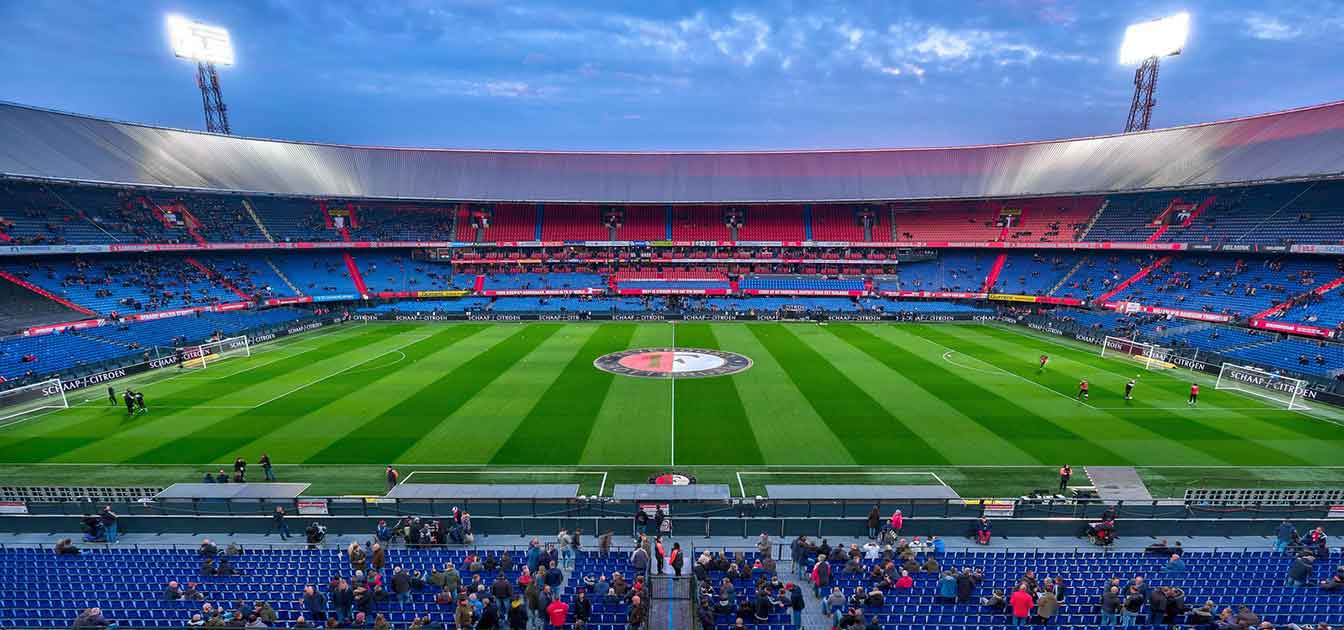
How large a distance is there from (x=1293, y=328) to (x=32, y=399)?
7989cm

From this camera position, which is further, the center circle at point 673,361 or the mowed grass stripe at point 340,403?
the center circle at point 673,361

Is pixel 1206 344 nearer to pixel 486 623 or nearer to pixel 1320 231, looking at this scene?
pixel 1320 231

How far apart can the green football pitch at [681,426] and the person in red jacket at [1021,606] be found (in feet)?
34.2

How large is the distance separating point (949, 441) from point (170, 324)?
56.5m

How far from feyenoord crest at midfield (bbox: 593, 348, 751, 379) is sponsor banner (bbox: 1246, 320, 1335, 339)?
37.9 metres

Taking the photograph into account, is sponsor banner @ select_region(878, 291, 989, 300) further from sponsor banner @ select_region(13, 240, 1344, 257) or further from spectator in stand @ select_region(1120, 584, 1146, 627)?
spectator in stand @ select_region(1120, 584, 1146, 627)

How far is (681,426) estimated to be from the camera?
27.8 meters

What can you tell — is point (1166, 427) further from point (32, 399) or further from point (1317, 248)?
point (32, 399)

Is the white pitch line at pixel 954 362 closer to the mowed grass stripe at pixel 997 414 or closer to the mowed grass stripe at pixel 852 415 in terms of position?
the mowed grass stripe at pixel 997 414

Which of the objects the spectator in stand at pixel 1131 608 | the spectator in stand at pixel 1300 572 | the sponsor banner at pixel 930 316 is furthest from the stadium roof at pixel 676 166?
the spectator in stand at pixel 1131 608


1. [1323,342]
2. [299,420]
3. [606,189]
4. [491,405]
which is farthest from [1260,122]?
→ [299,420]

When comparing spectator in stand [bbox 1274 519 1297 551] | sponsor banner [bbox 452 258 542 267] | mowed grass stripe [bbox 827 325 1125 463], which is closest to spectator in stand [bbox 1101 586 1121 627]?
spectator in stand [bbox 1274 519 1297 551]

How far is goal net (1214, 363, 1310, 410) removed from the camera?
104 feet

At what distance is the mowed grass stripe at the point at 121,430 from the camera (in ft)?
80.9
